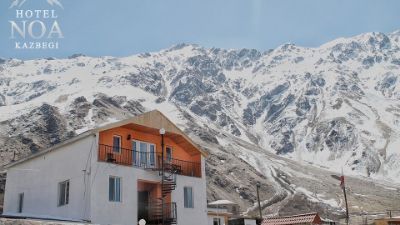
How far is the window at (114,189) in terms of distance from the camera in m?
31.6

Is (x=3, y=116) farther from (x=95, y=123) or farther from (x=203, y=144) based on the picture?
(x=203, y=144)

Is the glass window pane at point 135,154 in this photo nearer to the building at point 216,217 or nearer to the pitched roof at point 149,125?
the pitched roof at point 149,125

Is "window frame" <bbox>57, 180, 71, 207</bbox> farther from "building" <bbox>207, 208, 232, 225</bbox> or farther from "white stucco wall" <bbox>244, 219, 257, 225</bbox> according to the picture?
"white stucco wall" <bbox>244, 219, 257, 225</bbox>

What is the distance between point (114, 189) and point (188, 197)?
671 cm

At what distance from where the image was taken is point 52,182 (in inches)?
1316

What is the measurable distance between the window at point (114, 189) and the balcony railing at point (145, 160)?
3.85 feet

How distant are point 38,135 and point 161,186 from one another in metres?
98.7

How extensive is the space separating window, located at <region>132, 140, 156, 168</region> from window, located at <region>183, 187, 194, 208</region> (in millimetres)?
3133

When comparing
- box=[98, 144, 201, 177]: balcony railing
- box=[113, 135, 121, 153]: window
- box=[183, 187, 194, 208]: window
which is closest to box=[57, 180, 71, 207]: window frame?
box=[98, 144, 201, 177]: balcony railing

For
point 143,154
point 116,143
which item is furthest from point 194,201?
point 116,143

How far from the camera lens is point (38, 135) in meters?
126

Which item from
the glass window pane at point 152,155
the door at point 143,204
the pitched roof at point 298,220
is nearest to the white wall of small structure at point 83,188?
the glass window pane at point 152,155

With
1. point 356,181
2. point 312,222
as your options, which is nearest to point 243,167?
point 356,181

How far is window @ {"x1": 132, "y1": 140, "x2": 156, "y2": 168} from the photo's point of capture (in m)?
34.9
